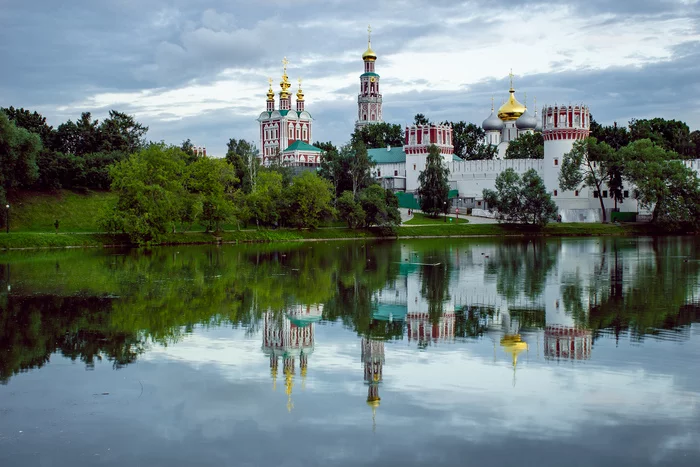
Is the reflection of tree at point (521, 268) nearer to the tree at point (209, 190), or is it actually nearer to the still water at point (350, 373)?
the still water at point (350, 373)

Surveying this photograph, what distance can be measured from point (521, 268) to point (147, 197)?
80.0 feet

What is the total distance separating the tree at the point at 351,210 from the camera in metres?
56.2

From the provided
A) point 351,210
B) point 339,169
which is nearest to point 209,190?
point 351,210

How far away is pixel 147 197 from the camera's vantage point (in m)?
46.2

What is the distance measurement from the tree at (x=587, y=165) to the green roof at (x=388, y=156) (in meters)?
22.3

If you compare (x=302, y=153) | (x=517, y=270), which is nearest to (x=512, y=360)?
(x=517, y=270)

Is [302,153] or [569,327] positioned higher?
[302,153]

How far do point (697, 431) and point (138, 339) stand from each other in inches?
377

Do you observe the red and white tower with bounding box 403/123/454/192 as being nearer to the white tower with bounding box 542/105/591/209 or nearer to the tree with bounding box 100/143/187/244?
the white tower with bounding box 542/105/591/209

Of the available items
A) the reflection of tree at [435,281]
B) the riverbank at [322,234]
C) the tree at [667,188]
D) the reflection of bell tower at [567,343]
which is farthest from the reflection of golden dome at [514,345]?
the tree at [667,188]

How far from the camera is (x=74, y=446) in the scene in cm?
890

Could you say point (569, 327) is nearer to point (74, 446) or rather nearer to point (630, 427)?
point (630, 427)

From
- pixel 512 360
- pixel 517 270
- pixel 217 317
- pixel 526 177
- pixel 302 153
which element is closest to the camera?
pixel 512 360

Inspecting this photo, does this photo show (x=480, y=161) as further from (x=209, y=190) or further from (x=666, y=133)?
(x=209, y=190)
